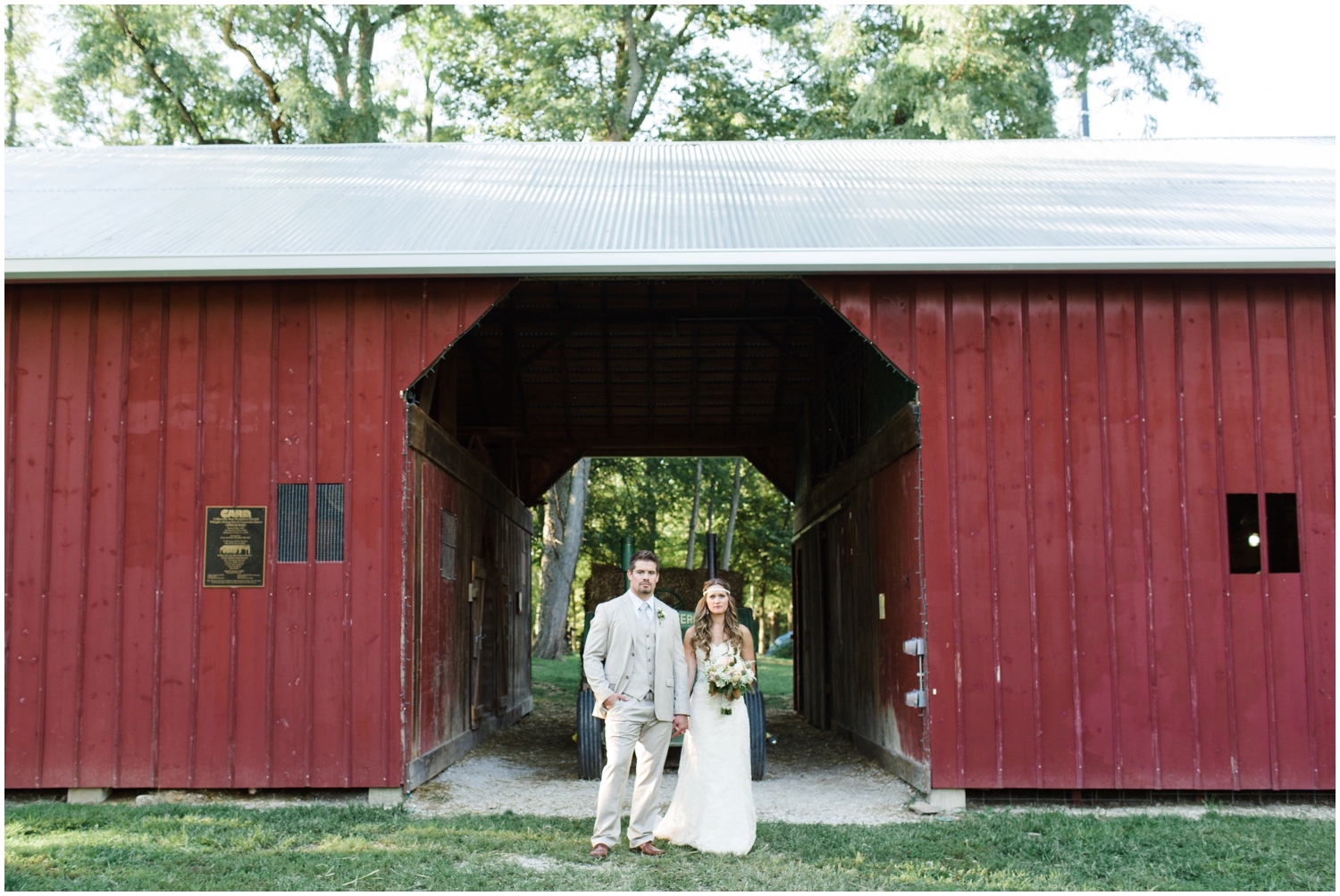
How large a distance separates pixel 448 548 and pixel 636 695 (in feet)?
13.7

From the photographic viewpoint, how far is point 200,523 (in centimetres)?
816

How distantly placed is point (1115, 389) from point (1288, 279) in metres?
1.44

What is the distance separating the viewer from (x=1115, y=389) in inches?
321

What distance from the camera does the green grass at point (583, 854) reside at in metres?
5.82

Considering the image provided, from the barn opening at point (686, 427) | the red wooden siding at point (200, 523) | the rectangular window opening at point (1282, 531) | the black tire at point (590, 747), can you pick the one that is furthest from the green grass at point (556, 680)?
the rectangular window opening at point (1282, 531)

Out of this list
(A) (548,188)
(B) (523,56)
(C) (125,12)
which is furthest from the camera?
(B) (523,56)

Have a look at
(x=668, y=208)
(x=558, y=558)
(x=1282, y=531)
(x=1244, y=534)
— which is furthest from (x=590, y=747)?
(x=558, y=558)

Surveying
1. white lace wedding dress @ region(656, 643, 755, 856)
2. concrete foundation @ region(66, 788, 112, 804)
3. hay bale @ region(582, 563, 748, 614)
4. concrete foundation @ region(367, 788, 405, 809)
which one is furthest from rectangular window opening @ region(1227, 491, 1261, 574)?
concrete foundation @ region(66, 788, 112, 804)

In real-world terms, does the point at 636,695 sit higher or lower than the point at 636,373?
lower

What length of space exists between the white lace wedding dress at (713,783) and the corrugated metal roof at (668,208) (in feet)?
9.43

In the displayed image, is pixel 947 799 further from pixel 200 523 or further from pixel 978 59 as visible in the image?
pixel 978 59

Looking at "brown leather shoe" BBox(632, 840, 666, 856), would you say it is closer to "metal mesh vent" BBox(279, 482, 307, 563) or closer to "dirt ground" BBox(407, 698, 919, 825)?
"dirt ground" BBox(407, 698, 919, 825)

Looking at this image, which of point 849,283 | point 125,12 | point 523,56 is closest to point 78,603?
point 849,283

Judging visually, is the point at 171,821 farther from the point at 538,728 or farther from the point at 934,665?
the point at 538,728
